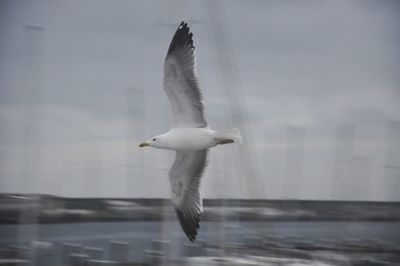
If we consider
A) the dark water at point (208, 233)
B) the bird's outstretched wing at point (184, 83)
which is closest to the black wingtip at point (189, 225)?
the bird's outstretched wing at point (184, 83)

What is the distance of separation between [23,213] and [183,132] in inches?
282

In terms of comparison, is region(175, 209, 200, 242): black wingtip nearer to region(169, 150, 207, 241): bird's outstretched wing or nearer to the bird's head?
region(169, 150, 207, 241): bird's outstretched wing

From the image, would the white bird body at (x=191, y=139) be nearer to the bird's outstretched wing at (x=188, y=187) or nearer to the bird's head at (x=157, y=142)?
the bird's head at (x=157, y=142)

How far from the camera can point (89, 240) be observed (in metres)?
26.1

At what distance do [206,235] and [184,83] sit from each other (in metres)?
14.1

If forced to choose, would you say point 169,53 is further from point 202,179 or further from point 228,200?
point 228,200

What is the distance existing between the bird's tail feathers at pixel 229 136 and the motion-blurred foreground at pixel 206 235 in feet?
11.0

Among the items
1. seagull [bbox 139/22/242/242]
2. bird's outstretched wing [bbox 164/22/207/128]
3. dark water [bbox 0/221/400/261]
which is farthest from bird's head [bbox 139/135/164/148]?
dark water [bbox 0/221/400/261]

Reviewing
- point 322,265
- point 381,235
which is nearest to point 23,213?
point 322,265

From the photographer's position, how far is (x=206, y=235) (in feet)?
65.0

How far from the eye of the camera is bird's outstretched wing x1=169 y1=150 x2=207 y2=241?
21.5 ft

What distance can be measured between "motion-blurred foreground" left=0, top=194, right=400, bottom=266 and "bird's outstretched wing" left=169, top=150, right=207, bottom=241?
2.55 m

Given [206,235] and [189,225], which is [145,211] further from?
[189,225]

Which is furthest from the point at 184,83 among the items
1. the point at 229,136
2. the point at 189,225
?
the point at 189,225
